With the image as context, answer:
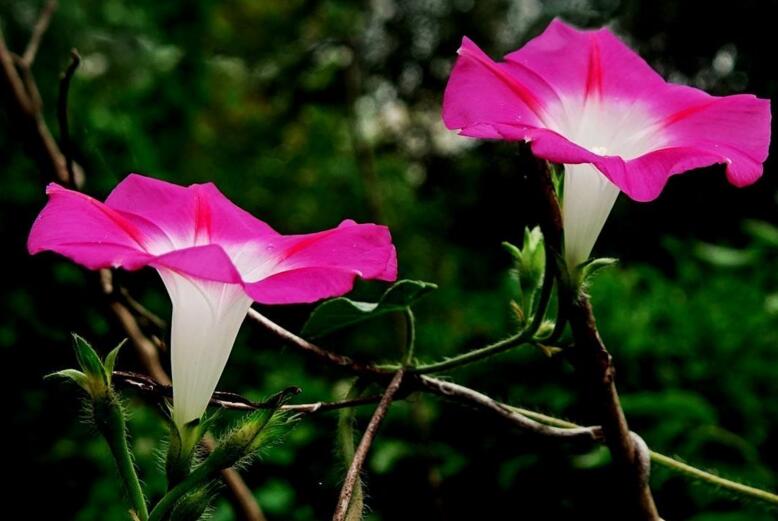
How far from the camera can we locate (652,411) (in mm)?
1261

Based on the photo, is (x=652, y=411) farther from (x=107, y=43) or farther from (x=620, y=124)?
(x=107, y=43)

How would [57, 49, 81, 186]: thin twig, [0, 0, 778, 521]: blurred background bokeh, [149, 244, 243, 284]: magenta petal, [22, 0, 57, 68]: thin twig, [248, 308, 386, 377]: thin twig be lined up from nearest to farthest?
[149, 244, 243, 284]: magenta petal → [248, 308, 386, 377]: thin twig → [57, 49, 81, 186]: thin twig → [22, 0, 57, 68]: thin twig → [0, 0, 778, 521]: blurred background bokeh

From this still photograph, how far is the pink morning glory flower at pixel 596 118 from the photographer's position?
15.8 inches

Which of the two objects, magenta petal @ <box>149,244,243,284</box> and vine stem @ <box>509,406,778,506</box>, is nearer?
magenta petal @ <box>149,244,243,284</box>

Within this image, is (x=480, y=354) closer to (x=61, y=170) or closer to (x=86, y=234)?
(x=86, y=234)

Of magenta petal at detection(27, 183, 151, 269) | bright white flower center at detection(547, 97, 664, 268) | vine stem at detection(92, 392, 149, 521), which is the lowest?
vine stem at detection(92, 392, 149, 521)

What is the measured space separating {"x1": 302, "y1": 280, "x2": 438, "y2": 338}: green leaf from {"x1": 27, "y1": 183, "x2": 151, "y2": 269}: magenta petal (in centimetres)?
13

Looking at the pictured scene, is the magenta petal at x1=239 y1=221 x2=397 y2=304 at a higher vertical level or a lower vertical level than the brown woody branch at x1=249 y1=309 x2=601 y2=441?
higher

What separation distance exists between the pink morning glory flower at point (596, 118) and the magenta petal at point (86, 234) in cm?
17

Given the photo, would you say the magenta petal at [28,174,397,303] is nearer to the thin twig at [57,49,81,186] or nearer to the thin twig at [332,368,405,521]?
the thin twig at [332,368,405,521]

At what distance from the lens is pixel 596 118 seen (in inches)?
19.3

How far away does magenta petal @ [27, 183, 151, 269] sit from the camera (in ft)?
1.20

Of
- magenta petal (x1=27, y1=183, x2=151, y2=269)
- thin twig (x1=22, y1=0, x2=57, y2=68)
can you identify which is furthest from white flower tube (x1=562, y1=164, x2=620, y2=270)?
thin twig (x1=22, y1=0, x2=57, y2=68)

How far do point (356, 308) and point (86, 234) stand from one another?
176 millimetres
